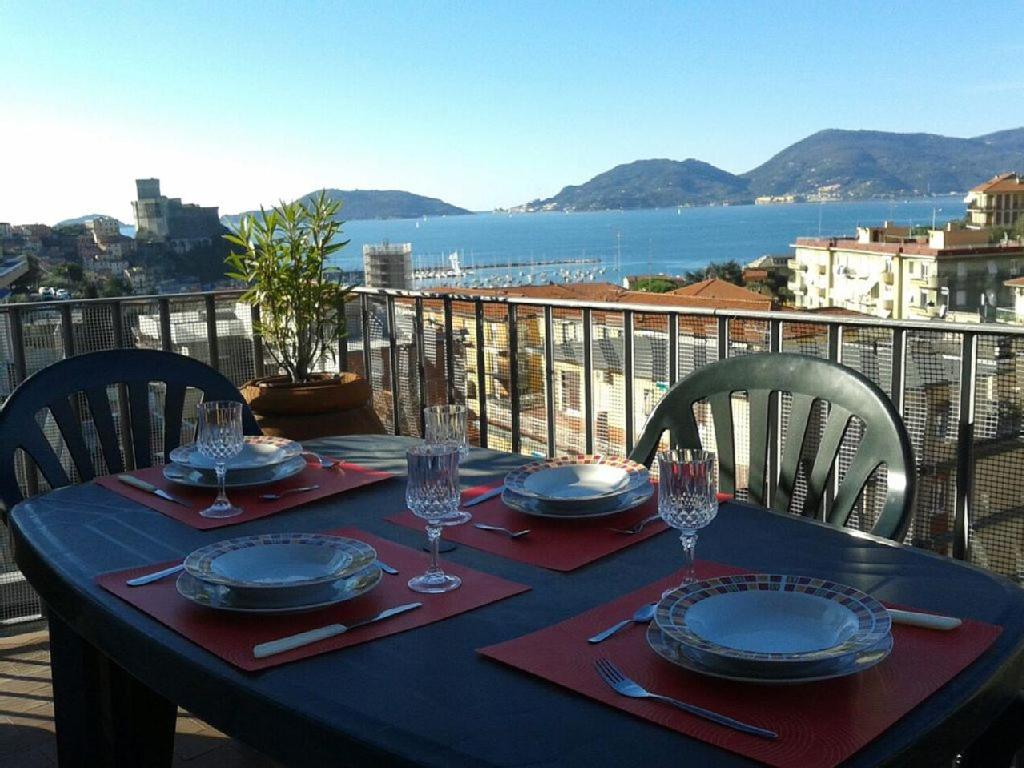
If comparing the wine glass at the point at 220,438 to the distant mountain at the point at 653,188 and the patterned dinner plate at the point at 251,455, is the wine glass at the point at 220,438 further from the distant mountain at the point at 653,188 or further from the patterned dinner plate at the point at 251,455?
the distant mountain at the point at 653,188

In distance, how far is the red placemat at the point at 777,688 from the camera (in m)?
0.83

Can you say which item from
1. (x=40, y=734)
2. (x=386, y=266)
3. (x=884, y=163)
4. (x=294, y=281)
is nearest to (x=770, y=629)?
(x=40, y=734)

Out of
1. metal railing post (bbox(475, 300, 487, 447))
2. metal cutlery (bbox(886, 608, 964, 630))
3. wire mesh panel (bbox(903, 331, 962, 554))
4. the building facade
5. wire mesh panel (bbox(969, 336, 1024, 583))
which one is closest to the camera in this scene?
metal cutlery (bbox(886, 608, 964, 630))

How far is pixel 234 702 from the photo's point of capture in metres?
1.00

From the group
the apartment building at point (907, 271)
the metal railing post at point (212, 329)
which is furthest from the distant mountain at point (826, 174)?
the metal railing post at point (212, 329)

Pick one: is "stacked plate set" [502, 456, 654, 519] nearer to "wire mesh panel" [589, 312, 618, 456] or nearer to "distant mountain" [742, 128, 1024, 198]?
"wire mesh panel" [589, 312, 618, 456]

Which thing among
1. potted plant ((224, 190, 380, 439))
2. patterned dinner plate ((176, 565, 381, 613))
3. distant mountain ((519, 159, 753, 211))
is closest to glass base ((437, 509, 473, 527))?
patterned dinner plate ((176, 565, 381, 613))

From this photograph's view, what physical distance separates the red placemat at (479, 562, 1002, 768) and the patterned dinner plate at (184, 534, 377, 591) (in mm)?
338

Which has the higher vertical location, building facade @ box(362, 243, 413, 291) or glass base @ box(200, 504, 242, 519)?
building facade @ box(362, 243, 413, 291)

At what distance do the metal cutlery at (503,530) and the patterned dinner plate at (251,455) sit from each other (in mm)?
544

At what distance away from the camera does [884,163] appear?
28516 mm

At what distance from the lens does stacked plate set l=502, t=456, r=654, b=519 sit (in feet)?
5.15

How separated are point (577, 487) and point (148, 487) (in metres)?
0.85

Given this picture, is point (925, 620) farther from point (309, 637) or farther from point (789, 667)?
point (309, 637)
